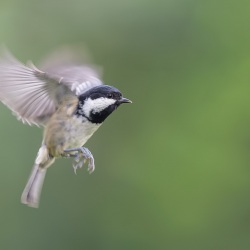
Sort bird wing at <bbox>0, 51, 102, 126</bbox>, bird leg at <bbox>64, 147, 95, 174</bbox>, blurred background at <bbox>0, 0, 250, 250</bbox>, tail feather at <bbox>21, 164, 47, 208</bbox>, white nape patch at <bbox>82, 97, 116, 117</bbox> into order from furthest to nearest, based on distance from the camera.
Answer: blurred background at <bbox>0, 0, 250, 250</bbox> → tail feather at <bbox>21, 164, 47, 208</bbox> → bird wing at <bbox>0, 51, 102, 126</bbox> → white nape patch at <bbox>82, 97, 116, 117</bbox> → bird leg at <bbox>64, 147, 95, 174</bbox>

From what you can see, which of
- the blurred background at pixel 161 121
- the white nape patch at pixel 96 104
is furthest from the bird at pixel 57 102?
the blurred background at pixel 161 121

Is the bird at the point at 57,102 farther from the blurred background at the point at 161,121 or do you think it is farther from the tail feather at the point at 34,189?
the blurred background at the point at 161,121

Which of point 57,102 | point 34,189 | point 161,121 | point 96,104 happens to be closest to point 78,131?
point 96,104

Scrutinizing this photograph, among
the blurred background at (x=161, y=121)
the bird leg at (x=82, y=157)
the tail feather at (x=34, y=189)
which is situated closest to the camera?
the bird leg at (x=82, y=157)

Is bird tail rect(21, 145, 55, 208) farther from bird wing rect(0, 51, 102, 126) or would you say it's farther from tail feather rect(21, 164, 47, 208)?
bird wing rect(0, 51, 102, 126)

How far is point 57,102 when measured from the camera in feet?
13.1

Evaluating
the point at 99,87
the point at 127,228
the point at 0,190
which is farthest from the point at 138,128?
the point at 99,87

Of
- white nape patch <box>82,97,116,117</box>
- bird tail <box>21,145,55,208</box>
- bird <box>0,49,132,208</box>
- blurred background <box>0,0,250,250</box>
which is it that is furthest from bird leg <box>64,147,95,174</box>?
blurred background <box>0,0,250,250</box>

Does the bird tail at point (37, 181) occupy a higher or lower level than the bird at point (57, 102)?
lower

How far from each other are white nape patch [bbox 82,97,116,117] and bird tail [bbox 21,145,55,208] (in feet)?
1.30

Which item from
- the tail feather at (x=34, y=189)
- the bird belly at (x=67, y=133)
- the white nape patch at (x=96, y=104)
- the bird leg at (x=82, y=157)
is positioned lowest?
the tail feather at (x=34, y=189)

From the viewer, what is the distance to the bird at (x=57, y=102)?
11.9ft

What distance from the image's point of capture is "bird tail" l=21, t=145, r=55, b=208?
3.88m

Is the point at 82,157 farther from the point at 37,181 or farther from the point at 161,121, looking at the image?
the point at 161,121
